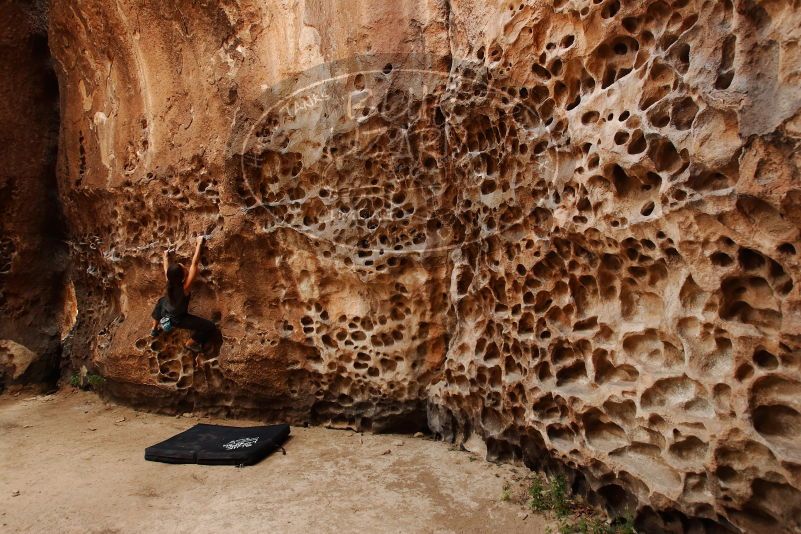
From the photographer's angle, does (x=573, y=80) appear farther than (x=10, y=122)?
No

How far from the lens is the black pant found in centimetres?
421

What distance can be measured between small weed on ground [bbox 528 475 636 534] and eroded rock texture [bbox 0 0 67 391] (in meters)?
4.98

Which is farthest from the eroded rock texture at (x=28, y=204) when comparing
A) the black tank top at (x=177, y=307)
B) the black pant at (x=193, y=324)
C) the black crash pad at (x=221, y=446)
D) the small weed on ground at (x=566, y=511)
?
the small weed on ground at (x=566, y=511)

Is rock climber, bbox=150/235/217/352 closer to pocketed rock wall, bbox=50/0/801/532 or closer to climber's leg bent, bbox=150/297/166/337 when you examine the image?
climber's leg bent, bbox=150/297/166/337

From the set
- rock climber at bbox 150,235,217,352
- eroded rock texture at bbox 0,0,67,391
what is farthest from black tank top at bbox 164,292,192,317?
eroded rock texture at bbox 0,0,67,391

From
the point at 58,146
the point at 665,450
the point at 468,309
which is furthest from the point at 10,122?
the point at 665,450

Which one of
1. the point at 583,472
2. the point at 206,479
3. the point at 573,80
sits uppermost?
the point at 573,80

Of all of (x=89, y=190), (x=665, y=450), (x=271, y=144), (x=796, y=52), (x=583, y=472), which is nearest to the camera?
(x=796, y=52)

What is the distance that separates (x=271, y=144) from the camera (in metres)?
4.11

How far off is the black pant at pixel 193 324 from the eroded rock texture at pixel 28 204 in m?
2.32

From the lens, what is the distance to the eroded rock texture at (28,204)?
5.65 m

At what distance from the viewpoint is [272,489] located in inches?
123

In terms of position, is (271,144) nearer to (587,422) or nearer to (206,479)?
(206,479)

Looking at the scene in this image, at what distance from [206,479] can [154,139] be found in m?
2.75
